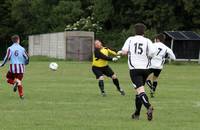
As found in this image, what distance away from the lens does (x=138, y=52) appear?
13305 millimetres

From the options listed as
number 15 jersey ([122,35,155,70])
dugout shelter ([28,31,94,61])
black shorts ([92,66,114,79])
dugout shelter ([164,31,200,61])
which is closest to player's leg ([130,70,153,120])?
number 15 jersey ([122,35,155,70])

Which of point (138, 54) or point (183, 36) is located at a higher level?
point (138, 54)

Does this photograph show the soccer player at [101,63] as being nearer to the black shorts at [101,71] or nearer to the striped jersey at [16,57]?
the black shorts at [101,71]

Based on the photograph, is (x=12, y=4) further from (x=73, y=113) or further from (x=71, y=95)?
(x=73, y=113)

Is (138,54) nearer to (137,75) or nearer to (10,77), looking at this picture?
(137,75)

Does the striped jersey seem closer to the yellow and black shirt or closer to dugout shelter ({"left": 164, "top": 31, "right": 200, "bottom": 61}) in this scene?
the yellow and black shirt

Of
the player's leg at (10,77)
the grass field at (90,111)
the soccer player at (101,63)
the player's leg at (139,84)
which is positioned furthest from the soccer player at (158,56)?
the player's leg at (139,84)

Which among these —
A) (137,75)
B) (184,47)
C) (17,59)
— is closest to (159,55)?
(17,59)

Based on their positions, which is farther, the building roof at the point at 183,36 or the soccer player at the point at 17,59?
the building roof at the point at 183,36

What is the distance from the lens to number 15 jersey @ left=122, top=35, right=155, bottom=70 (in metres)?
13.3

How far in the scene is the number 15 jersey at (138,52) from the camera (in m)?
13.3

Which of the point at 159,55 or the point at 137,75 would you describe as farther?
the point at 159,55

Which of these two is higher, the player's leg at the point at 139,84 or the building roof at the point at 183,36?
the player's leg at the point at 139,84

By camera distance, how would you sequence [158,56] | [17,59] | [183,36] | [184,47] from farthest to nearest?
[183,36] < [184,47] < [158,56] < [17,59]
